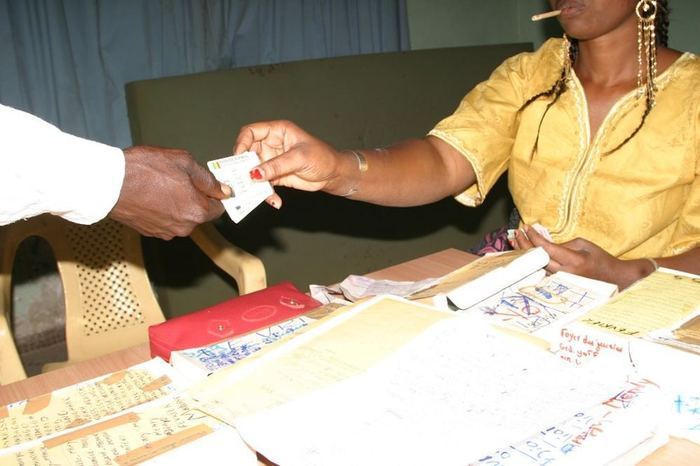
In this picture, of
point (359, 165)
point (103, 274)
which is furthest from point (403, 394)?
point (103, 274)

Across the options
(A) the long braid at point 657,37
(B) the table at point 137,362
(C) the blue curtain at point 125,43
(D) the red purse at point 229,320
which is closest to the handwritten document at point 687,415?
(B) the table at point 137,362

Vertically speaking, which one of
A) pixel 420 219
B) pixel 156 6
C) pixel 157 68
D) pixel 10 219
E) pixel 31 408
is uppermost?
pixel 156 6

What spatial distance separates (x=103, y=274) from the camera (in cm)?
196

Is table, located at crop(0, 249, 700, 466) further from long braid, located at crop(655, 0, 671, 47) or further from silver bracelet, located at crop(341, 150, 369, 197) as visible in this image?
long braid, located at crop(655, 0, 671, 47)

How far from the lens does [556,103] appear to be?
1615 mm

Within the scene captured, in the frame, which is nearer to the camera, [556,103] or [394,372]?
[394,372]

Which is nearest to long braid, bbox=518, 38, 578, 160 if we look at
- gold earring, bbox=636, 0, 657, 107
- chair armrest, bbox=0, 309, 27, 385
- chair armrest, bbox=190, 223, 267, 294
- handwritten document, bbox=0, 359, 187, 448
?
gold earring, bbox=636, 0, 657, 107

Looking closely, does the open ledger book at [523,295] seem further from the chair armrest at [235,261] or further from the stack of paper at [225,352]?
the chair armrest at [235,261]

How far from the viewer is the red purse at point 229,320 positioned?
1.03 meters

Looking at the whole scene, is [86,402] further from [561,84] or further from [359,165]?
[561,84]

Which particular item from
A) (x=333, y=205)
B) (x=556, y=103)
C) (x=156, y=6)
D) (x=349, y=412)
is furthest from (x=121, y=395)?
(x=156, y=6)

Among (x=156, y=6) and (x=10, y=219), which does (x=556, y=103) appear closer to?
(x=10, y=219)

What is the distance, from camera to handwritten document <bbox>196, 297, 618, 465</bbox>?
71 centimetres

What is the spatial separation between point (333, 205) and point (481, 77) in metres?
0.89
